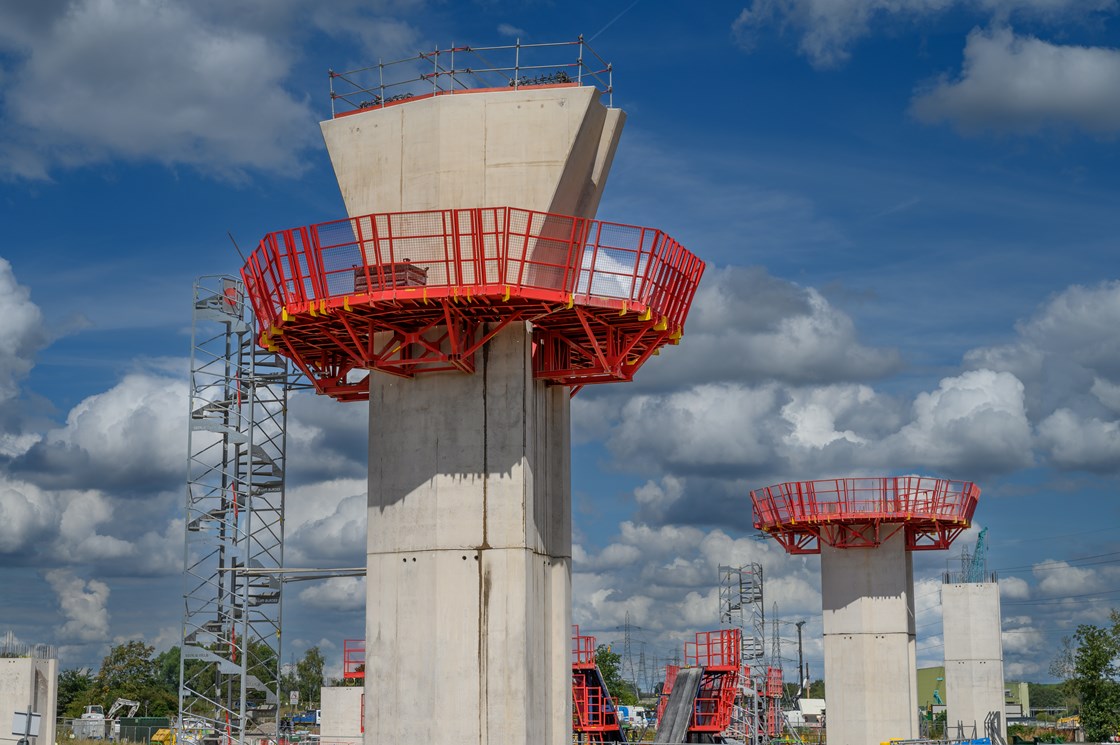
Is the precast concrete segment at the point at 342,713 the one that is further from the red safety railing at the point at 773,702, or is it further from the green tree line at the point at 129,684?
the green tree line at the point at 129,684

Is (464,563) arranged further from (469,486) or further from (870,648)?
(870,648)

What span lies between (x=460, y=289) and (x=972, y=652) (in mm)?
48753

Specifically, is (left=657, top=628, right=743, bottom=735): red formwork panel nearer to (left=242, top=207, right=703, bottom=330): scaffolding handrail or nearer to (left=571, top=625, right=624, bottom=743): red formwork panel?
(left=571, top=625, right=624, bottom=743): red formwork panel

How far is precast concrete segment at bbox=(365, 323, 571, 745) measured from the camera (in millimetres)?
23922

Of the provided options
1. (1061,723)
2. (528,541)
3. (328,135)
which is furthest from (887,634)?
(1061,723)

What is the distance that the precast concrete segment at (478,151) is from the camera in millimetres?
25031

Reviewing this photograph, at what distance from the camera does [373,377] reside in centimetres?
2606

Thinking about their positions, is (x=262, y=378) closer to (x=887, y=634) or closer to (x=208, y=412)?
(x=208, y=412)

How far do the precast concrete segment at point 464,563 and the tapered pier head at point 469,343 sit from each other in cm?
3

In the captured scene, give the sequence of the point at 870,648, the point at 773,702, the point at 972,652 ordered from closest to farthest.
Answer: the point at 870,648 < the point at 773,702 < the point at 972,652

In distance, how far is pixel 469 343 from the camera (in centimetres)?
2511

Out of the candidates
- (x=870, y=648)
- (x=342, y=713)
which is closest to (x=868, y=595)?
(x=870, y=648)

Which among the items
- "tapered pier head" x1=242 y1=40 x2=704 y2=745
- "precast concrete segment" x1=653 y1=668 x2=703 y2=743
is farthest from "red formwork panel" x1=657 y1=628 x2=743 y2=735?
"tapered pier head" x1=242 y1=40 x2=704 y2=745

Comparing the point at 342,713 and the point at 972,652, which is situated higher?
the point at 972,652
